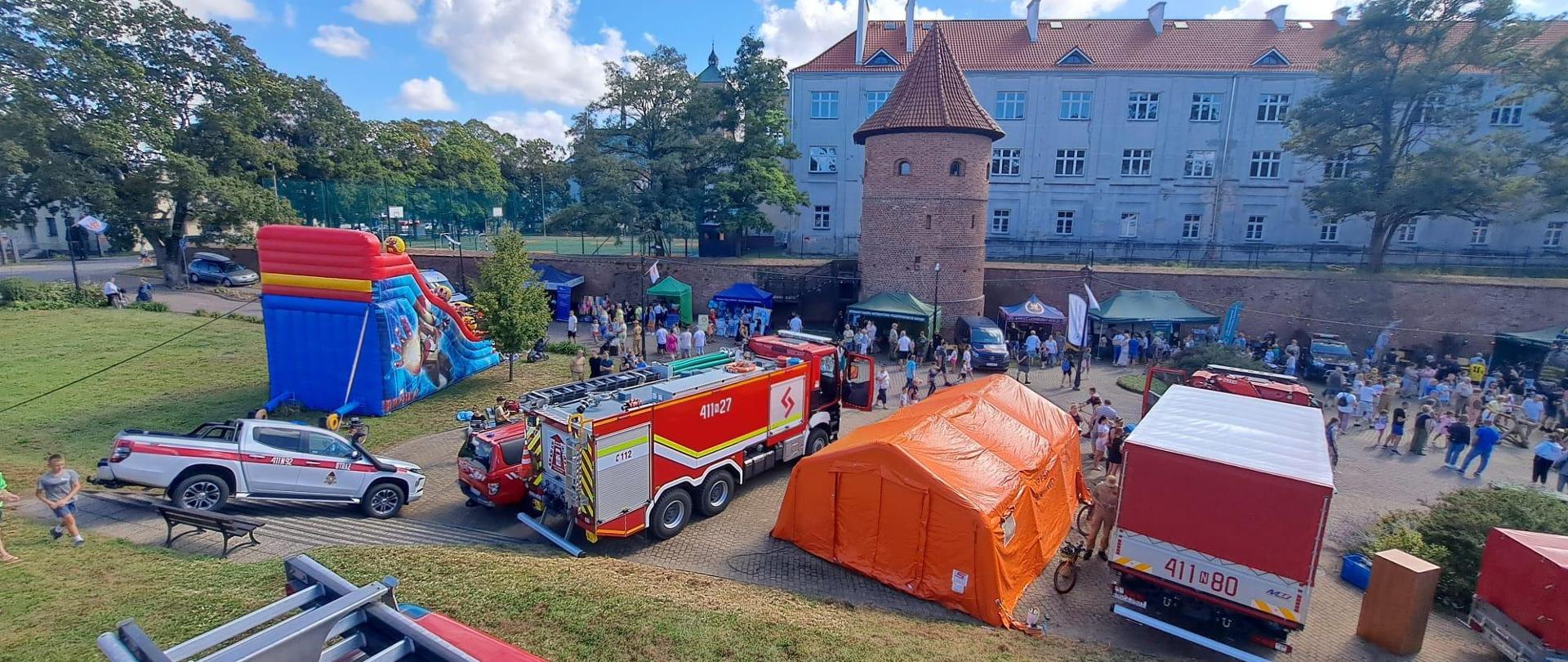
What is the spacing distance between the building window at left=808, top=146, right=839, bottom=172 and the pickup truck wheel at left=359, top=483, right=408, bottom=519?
31.6 m

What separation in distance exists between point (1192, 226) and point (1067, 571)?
34.7m

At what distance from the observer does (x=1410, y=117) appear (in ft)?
93.6

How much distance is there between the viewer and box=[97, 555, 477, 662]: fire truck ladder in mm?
2178

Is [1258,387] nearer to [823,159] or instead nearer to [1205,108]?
[823,159]

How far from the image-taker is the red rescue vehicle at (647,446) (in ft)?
31.4

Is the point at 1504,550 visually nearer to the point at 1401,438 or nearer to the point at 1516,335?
the point at 1401,438

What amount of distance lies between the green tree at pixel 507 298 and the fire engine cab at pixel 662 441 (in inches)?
294

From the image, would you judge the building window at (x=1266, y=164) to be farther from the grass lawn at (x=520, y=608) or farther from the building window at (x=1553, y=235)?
the grass lawn at (x=520, y=608)

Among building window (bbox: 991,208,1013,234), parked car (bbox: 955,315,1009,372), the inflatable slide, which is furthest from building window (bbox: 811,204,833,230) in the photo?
the inflatable slide

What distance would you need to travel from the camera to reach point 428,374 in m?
17.3

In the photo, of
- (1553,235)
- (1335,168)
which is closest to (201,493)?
(1335,168)

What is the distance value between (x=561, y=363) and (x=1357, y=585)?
63.6ft

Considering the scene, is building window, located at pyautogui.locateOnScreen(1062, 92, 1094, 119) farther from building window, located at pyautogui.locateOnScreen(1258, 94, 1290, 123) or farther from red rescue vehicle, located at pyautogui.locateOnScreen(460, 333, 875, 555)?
red rescue vehicle, located at pyautogui.locateOnScreen(460, 333, 875, 555)

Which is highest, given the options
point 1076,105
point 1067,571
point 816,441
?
point 1076,105
